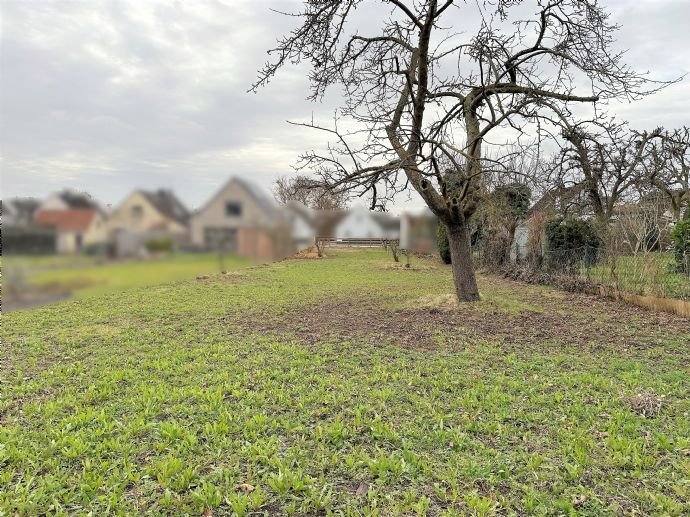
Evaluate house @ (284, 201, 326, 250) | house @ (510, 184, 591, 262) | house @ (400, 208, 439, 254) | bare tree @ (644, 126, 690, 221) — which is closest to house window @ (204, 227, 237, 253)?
house @ (284, 201, 326, 250)

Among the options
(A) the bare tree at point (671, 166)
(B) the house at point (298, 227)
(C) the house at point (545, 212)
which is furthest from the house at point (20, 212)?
(A) the bare tree at point (671, 166)

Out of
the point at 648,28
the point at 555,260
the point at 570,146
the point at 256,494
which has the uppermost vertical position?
the point at 648,28

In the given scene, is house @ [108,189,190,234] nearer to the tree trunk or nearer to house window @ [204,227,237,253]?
house window @ [204,227,237,253]

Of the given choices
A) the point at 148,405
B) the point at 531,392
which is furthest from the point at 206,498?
the point at 531,392

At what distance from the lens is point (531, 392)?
414 cm

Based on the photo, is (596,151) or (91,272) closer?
(91,272)

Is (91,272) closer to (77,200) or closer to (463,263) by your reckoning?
(77,200)

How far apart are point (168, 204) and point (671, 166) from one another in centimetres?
1707

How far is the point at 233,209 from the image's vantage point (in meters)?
0.98

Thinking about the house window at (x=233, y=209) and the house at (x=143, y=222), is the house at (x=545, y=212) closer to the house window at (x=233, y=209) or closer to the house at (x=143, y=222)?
the house window at (x=233, y=209)

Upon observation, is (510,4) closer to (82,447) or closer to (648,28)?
(648,28)

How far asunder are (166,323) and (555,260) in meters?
10.2

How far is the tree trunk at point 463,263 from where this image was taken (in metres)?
8.75

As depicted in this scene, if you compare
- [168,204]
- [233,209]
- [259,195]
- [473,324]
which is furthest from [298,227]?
[473,324]
